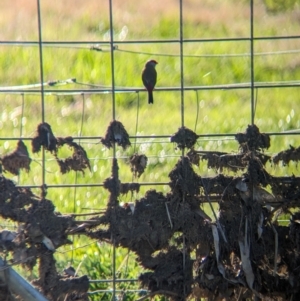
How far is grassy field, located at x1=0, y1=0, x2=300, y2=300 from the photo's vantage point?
20.0 ft

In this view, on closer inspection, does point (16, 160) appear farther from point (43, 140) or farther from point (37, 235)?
point (37, 235)

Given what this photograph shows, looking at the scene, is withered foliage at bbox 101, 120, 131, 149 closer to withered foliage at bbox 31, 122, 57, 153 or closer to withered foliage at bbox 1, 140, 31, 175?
withered foliage at bbox 31, 122, 57, 153

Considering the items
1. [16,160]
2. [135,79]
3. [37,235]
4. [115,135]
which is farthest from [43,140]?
[135,79]

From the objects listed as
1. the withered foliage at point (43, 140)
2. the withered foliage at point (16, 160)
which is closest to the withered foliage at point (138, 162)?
the withered foliage at point (43, 140)

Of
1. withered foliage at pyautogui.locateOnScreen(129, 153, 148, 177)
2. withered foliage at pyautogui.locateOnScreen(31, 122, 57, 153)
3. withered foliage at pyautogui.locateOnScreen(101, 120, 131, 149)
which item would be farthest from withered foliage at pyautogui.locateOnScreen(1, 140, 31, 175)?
withered foliage at pyautogui.locateOnScreen(129, 153, 148, 177)

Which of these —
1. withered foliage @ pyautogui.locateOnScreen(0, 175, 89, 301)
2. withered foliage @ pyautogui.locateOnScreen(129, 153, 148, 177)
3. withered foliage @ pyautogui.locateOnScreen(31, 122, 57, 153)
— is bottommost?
withered foliage @ pyautogui.locateOnScreen(0, 175, 89, 301)

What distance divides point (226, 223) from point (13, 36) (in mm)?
5831

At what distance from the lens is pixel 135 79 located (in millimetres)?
8180

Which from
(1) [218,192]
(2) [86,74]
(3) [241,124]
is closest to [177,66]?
(2) [86,74]

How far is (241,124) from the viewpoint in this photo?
23.5ft

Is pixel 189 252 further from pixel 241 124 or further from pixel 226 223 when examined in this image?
pixel 241 124

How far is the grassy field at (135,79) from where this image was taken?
610 centimetres

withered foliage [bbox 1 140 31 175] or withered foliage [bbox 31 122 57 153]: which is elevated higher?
withered foliage [bbox 31 122 57 153]

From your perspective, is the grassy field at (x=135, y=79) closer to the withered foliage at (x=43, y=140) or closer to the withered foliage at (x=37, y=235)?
the withered foliage at (x=37, y=235)
